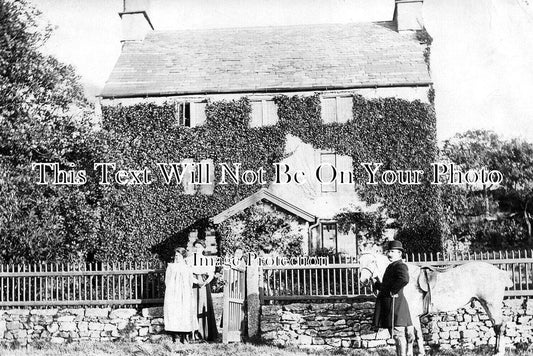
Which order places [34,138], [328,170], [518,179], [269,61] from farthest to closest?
[518,179]
[269,61]
[328,170]
[34,138]

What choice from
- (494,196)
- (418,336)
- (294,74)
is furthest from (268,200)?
(494,196)

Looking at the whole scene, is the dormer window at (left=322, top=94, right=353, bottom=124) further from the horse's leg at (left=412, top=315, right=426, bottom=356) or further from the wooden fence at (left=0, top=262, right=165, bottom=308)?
the horse's leg at (left=412, top=315, right=426, bottom=356)

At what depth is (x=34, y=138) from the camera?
601 inches

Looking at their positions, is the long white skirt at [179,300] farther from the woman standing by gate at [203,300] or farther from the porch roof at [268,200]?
the porch roof at [268,200]

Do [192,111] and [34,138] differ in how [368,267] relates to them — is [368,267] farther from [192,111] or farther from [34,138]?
[192,111]

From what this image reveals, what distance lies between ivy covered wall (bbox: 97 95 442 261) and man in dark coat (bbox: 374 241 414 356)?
540 inches

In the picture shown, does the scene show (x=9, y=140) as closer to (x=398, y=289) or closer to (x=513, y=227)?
(x=398, y=289)

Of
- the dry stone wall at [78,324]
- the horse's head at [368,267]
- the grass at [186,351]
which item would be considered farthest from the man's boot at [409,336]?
the dry stone wall at [78,324]

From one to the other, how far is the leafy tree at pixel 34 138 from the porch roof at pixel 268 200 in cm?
529

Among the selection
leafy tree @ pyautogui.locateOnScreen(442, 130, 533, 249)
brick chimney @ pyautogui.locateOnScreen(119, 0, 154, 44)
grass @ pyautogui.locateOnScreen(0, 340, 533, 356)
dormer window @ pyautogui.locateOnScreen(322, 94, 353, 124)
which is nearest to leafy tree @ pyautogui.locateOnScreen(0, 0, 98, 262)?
grass @ pyautogui.locateOnScreen(0, 340, 533, 356)

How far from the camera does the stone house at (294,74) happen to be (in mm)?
23719

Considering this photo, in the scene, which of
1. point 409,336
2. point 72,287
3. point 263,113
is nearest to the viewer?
point 409,336

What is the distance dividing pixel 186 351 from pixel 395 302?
3.74 metres

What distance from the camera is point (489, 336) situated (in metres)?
11.7
